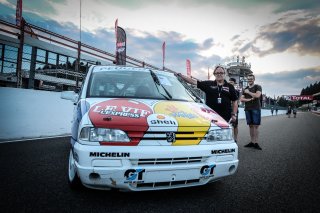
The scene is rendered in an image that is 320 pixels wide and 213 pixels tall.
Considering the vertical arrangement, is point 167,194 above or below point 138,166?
below

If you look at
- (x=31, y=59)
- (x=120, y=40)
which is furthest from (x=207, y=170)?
(x=120, y=40)

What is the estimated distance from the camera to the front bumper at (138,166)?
211cm

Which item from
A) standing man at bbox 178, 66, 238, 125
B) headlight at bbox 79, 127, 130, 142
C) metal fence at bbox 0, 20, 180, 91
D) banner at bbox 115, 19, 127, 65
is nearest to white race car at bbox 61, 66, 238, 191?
headlight at bbox 79, 127, 130, 142

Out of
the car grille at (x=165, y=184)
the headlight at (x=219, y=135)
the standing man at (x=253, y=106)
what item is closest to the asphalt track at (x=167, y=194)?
the car grille at (x=165, y=184)

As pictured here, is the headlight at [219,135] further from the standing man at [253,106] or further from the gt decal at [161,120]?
the standing man at [253,106]

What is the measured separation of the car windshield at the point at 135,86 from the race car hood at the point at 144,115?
284mm

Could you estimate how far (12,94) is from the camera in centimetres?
568

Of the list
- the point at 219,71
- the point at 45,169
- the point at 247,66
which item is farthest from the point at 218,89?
the point at 247,66

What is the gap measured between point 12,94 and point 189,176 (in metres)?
5.20

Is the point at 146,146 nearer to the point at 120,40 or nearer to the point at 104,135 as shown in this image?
the point at 104,135

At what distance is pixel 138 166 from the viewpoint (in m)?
2.14

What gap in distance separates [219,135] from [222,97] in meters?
2.27

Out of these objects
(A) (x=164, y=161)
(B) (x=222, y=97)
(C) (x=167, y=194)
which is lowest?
(C) (x=167, y=194)

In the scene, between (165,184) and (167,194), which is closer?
(165,184)
